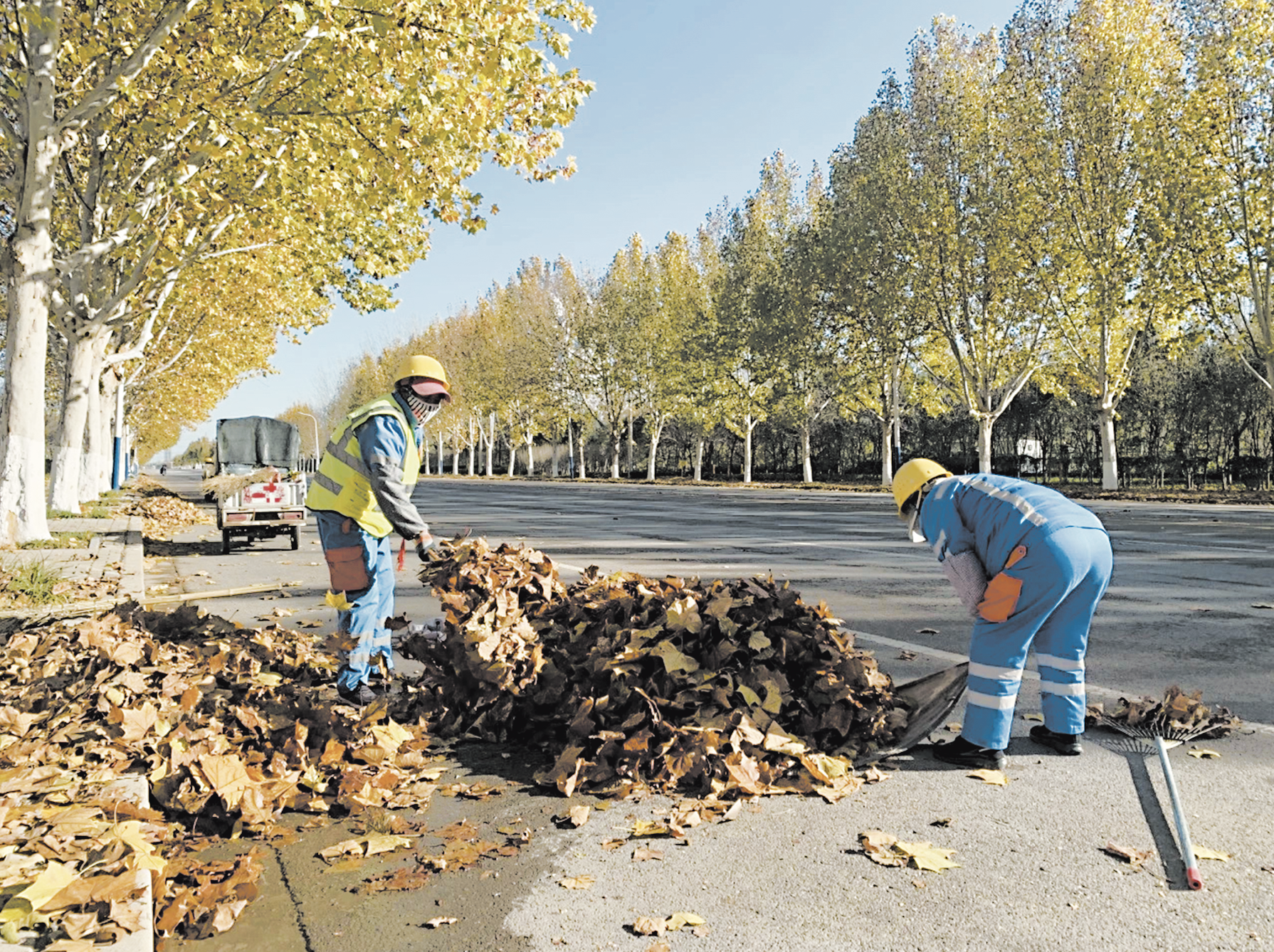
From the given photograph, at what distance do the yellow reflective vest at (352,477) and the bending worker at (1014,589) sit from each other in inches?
114

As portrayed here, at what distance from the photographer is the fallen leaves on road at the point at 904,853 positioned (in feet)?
10.1

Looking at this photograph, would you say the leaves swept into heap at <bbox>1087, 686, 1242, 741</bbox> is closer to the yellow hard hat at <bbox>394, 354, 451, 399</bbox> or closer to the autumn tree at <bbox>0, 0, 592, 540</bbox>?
the yellow hard hat at <bbox>394, 354, 451, 399</bbox>

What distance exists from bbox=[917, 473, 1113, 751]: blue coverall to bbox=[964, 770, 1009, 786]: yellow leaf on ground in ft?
0.37

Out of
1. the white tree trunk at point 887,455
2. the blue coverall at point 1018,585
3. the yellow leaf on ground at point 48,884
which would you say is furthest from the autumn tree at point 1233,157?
the yellow leaf on ground at point 48,884

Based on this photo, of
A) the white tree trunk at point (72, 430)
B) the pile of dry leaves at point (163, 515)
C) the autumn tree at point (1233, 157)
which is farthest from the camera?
the autumn tree at point (1233, 157)

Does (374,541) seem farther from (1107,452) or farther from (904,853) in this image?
(1107,452)

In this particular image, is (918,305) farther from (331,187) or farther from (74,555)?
(74,555)

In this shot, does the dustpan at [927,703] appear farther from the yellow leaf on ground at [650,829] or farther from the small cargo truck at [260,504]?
the small cargo truck at [260,504]

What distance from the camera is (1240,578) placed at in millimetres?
9539

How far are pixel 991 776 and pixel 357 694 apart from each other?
10.6ft

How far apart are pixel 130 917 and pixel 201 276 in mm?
23369

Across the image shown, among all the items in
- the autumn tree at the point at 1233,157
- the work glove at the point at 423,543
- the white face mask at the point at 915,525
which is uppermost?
the autumn tree at the point at 1233,157

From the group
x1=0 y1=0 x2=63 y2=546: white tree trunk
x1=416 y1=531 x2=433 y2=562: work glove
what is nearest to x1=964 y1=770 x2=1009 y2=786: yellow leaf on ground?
x1=416 y1=531 x2=433 y2=562: work glove

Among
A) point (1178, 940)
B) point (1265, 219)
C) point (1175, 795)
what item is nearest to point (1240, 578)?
point (1175, 795)
